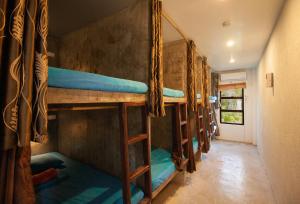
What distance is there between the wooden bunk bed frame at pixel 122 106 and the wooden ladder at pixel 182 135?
97 cm

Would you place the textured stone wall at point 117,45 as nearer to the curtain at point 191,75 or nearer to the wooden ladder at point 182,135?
the wooden ladder at point 182,135

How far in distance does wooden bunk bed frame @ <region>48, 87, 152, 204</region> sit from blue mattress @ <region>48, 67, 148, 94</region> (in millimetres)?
35

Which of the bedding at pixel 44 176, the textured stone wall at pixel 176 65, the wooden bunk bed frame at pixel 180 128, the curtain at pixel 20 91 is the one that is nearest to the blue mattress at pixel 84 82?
the curtain at pixel 20 91

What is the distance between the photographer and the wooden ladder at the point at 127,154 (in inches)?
56.9

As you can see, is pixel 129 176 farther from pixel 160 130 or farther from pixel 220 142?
pixel 220 142

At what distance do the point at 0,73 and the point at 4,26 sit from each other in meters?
0.19

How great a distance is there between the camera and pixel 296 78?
4.88 ft

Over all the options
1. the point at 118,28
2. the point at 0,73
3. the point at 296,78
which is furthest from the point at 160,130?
the point at 0,73

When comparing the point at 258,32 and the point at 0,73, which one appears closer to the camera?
the point at 0,73

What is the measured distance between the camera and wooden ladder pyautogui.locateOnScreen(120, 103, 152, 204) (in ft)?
4.74

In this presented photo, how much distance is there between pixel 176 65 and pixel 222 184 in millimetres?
2583

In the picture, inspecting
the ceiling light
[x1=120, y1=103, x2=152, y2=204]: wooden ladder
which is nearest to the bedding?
[x1=120, y1=103, x2=152, y2=204]: wooden ladder

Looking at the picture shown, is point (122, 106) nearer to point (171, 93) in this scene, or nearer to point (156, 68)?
point (156, 68)

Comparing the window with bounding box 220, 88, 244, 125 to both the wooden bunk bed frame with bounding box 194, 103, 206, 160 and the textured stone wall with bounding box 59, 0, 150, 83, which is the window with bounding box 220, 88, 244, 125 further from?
the textured stone wall with bounding box 59, 0, 150, 83
